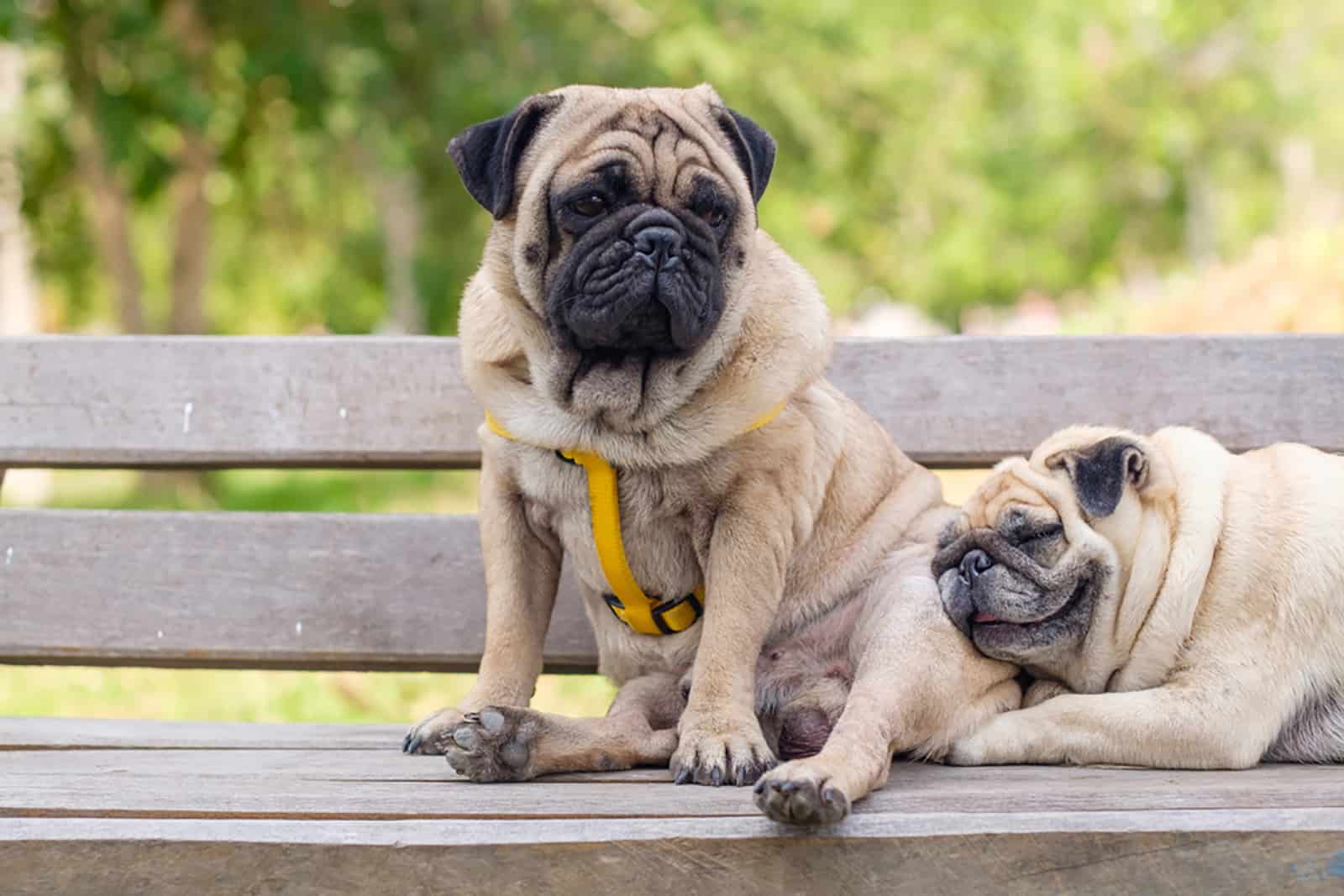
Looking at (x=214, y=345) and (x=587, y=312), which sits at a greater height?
(x=587, y=312)

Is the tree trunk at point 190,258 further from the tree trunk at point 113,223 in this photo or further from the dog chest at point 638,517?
the dog chest at point 638,517

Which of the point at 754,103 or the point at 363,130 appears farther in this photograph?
the point at 754,103

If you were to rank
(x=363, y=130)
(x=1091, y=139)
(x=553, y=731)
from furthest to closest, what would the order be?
(x=1091, y=139) < (x=363, y=130) < (x=553, y=731)

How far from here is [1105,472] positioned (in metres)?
2.74

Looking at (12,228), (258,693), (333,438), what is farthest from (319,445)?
(12,228)

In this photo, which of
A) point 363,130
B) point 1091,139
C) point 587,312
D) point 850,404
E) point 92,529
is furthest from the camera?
point 1091,139

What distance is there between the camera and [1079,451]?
2.80 meters

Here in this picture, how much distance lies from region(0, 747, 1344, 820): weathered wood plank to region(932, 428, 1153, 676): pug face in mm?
298

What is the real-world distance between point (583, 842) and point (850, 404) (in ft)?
4.91

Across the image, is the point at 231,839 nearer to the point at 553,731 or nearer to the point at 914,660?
the point at 553,731

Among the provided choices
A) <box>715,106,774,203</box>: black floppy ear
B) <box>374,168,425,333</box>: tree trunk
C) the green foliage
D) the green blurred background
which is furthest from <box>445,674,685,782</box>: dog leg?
<box>374,168,425,333</box>: tree trunk

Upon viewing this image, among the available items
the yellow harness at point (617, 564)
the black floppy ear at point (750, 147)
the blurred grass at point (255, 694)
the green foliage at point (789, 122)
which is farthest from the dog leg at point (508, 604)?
the green foliage at point (789, 122)

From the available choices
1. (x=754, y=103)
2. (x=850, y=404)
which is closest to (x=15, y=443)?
(x=850, y=404)

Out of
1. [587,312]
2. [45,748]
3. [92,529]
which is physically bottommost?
[45,748]
